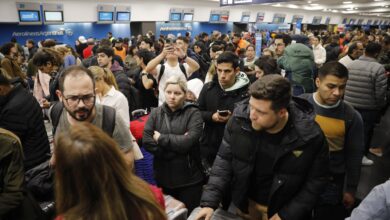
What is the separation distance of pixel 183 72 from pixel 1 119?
2.50 meters

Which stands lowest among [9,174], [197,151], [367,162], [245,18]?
[367,162]

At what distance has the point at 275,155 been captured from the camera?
1924mm

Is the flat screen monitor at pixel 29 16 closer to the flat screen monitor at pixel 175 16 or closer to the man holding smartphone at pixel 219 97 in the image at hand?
the flat screen monitor at pixel 175 16

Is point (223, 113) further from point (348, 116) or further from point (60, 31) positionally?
point (60, 31)

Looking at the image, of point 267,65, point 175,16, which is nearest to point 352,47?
point 267,65

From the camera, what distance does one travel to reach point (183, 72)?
444 centimetres

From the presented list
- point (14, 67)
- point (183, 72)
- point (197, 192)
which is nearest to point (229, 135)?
point (197, 192)

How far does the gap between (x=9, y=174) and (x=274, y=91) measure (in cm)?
189

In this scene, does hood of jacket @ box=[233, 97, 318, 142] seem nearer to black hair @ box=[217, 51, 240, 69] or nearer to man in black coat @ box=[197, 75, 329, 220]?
man in black coat @ box=[197, 75, 329, 220]

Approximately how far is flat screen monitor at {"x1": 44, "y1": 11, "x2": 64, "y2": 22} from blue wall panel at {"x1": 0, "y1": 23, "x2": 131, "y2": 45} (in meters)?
0.61

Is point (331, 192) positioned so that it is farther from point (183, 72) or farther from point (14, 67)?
point (14, 67)

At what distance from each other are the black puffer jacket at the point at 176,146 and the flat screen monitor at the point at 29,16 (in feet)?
40.3

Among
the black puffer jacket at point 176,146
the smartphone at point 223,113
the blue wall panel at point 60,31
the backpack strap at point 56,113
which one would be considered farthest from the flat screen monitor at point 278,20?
the backpack strap at point 56,113

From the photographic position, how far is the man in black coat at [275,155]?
6.16 ft
